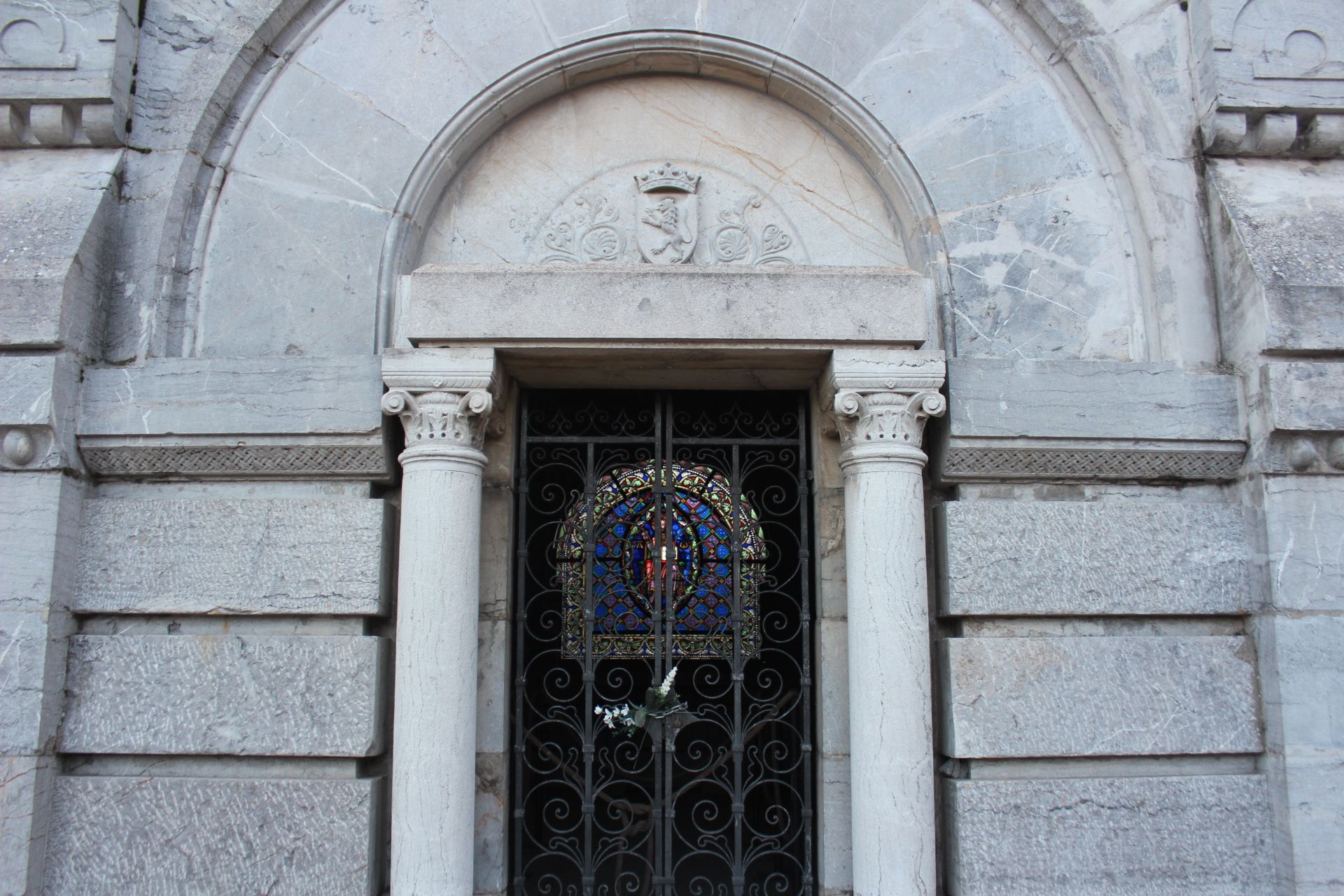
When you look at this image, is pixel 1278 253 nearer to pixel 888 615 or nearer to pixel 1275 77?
pixel 1275 77

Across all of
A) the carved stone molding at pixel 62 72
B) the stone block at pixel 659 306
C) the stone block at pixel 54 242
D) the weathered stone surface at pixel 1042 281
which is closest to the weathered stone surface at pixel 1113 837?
the weathered stone surface at pixel 1042 281

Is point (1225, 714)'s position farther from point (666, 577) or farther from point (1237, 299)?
point (666, 577)

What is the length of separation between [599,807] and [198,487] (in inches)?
101

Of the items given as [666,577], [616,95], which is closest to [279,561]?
[666,577]

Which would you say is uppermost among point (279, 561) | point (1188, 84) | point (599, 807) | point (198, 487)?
point (1188, 84)

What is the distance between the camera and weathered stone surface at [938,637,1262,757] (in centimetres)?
387

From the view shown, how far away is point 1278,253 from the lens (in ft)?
13.2

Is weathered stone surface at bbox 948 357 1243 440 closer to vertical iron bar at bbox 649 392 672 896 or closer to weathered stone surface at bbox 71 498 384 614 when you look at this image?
vertical iron bar at bbox 649 392 672 896

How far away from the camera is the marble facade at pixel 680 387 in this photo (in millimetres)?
3797

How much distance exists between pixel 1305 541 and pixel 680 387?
8.86 ft

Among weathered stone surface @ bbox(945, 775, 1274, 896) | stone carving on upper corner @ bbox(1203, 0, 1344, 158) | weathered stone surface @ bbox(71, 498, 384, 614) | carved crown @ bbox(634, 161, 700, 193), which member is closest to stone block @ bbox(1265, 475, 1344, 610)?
weathered stone surface @ bbox(945, 775, 1274, 896)

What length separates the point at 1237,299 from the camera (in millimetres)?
4082

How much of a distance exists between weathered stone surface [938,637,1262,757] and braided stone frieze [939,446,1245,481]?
0.70 metres

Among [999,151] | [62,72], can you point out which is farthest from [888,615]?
[62,72]
